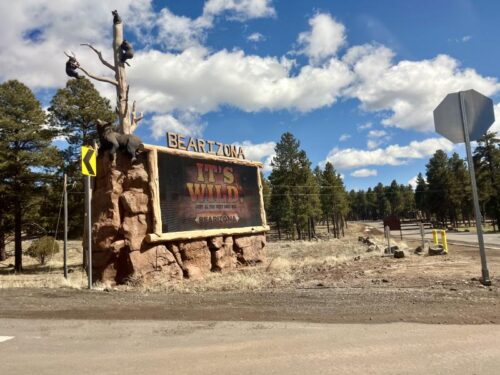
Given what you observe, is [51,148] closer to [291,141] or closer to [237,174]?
[237,174]

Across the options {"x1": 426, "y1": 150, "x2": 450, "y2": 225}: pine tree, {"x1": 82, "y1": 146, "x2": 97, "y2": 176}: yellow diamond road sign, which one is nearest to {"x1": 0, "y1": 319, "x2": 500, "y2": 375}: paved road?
{"x1": 82, "y1": 146, "x2": 97, "y2": 176}: yellow diamond road sign

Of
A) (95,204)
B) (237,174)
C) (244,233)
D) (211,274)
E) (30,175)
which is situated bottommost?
(211,274)

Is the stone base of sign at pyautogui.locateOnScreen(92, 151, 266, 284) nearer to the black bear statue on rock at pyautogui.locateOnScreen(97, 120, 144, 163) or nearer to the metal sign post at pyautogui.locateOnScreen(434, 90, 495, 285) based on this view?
the black bear statue on rock at pyautogui.locateOnScreen(97, 120, 144, 163)

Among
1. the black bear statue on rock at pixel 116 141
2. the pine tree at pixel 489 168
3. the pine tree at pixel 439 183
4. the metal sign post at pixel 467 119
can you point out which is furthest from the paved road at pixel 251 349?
the pine tree at pixel 439 183

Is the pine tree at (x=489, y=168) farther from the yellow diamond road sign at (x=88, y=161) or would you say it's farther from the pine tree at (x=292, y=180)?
the yellow diamond road sign at (x=88, y=161)

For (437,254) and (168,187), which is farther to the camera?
(437,254)

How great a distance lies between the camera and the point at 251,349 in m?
4.72

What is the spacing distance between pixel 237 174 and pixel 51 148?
16155mm

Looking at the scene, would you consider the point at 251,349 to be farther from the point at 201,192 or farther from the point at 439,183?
the point at 439,183

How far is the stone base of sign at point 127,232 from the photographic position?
1405 cm

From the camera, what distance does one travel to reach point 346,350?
454cm

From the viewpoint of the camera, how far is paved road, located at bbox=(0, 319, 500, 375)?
410 cm

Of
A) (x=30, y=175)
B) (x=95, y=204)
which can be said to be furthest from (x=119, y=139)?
(x=30, y=175)

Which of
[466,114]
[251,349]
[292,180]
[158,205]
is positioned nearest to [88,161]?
[158,205]
